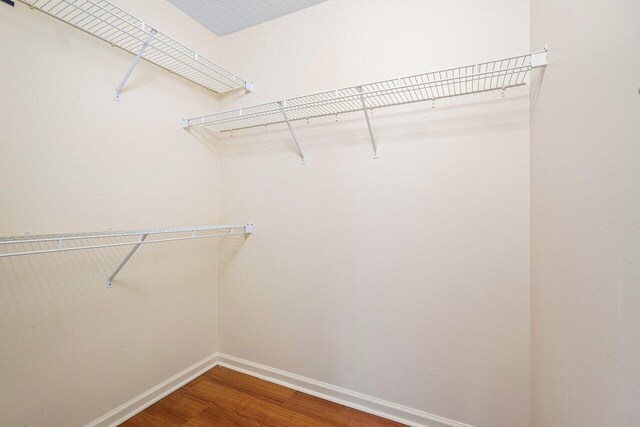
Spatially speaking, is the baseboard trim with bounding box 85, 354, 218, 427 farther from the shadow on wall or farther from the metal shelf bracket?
the metal shelf bracket

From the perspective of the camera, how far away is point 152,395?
163cm

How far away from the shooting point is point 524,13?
1.24m

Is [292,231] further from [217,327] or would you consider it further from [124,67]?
[124,67]

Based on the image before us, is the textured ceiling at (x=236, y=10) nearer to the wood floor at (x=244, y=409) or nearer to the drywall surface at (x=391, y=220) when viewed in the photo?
the drywall surface at (x=391, y=220)

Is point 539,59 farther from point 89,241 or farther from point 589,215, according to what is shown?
point 89,241

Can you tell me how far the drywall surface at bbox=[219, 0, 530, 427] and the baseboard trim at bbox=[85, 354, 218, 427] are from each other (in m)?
0.22

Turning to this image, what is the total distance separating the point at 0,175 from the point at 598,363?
202cm

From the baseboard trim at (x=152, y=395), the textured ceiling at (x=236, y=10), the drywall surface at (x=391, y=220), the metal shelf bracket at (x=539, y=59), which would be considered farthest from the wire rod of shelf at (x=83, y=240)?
the metal shelf bracket at (x=539, y=59)

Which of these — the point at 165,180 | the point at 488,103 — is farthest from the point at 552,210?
the point at 165,180

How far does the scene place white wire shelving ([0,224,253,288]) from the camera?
980mm

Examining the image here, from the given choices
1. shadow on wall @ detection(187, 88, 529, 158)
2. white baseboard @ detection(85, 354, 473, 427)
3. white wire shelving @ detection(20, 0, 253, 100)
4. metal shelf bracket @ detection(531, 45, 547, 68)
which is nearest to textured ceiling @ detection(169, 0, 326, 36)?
white wire shelving @ detection(20, 0, 253, 100)

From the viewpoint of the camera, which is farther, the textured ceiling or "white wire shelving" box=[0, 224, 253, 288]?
the textured ceiling

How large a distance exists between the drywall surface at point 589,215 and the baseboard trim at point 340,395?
584mm

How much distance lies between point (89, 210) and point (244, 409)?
138cm
